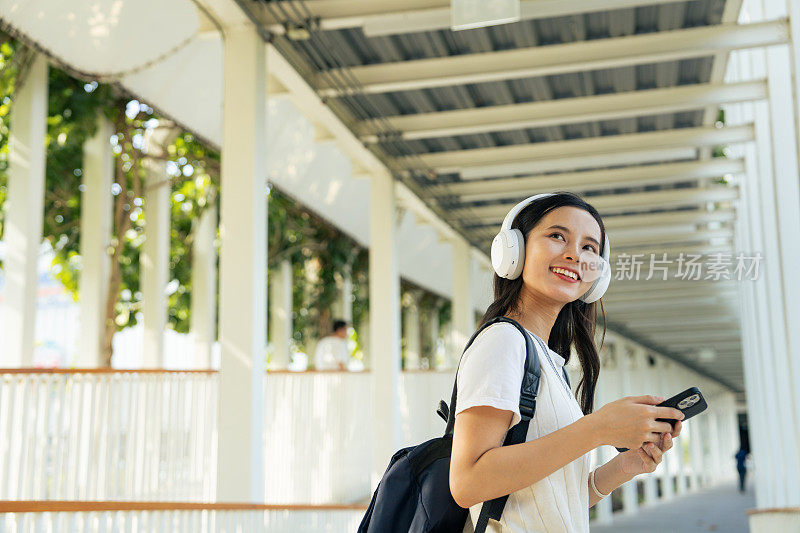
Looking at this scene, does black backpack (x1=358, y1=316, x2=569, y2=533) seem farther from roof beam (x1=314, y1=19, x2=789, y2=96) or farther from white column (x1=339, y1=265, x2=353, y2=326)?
white column (x1=339, y1=265, x2=353, y2=326)

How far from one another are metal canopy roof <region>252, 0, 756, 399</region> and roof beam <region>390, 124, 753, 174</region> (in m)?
0.02

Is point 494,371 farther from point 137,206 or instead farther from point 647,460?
point 137,206

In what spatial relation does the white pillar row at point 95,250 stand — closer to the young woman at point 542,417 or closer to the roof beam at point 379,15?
the roof beam at point 379,15

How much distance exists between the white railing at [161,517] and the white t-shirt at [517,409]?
4.36 meters

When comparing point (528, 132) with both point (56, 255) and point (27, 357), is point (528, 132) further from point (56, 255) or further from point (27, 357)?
point (56, 255)

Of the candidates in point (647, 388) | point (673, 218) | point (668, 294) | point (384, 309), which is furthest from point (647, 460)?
point (647, 388)

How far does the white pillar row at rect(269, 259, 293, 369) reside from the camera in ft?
60.3

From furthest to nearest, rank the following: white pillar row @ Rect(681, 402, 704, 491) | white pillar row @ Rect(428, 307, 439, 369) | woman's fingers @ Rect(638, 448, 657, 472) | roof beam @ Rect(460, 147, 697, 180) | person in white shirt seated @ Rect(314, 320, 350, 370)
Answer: white pillar row @ Rect(681, 402, 704, 491) < white pillar row @ Rect(428, 307, 439, 369) < person in white shirt seated @ Rect(314, 320, 350, 370) < roof beam @ Rect(460, 147, 697, 180) < woman's fingers @ Rect(638, 448, 657, 472)

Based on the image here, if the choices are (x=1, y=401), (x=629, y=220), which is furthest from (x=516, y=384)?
(x=629, y=220)

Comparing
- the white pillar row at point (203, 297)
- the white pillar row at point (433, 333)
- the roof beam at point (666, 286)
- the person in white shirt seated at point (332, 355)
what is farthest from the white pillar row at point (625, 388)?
the person in white shirt seated at point (332, 355)

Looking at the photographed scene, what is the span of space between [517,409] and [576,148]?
30.4 ft

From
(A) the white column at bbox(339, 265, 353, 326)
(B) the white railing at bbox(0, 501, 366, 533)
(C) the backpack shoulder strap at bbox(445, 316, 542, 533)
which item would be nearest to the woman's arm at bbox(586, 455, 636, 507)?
(C) the backpack shoulder strap at bbox(445, 316, 542, 533)

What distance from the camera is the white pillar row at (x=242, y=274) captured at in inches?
278

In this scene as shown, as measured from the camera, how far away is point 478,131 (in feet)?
31.9
